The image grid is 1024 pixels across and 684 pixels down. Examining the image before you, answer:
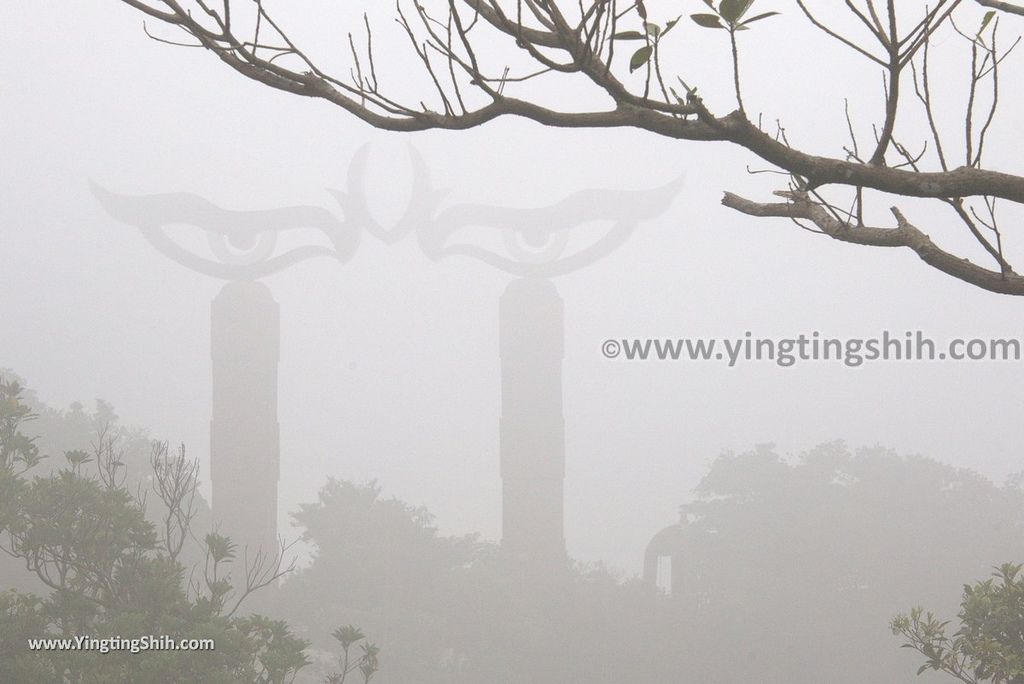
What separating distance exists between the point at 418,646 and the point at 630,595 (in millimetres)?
3805

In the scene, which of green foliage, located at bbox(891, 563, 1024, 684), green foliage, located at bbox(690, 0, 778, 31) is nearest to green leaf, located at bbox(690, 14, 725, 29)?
green foliage, located at bbox(690, 0, 778, 31)

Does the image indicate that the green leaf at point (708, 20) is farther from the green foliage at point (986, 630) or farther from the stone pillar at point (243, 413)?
the stone pillar at point (243, 413)

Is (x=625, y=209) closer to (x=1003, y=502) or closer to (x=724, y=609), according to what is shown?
(x=724, y=609)

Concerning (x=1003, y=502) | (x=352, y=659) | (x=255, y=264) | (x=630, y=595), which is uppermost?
(x=255, y=264)

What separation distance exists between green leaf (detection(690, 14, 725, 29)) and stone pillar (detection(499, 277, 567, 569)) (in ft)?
43.5

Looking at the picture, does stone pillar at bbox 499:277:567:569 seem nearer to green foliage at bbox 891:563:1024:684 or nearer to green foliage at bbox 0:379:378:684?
green foliage at bbox 0:379:378:684

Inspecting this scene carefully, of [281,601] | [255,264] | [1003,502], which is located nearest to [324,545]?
[281,601]

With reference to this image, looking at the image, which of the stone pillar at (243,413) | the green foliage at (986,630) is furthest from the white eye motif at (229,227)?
the green foliage at (986,630)

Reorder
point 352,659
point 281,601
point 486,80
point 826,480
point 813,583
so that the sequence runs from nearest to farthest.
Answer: point 486,80 < point 352,659 < point 281,601 < point 813,583 < point 826,480

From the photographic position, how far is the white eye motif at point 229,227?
13656mm

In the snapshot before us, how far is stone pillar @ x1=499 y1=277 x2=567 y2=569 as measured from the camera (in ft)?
47.6

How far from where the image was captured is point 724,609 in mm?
14219

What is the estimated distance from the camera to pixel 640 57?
1313mm

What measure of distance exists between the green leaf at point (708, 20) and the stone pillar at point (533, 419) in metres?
13.3
